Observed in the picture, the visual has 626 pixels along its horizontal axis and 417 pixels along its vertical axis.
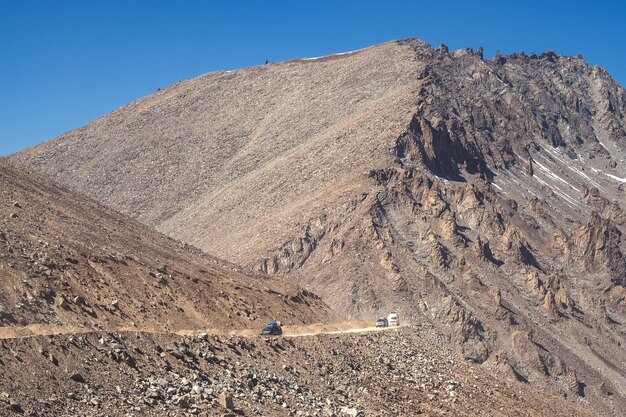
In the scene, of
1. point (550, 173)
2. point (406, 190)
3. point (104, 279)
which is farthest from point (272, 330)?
point (550, 173)

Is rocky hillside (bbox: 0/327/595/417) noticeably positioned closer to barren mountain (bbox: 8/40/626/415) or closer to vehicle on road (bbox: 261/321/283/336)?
vehicle on road (bbox: 261/321/283/336)

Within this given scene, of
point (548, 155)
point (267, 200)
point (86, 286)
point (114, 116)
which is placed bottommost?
point (86, 286)

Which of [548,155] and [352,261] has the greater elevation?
[548,155]

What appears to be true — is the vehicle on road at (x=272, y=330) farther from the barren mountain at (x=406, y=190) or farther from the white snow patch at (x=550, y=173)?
the white snow patch at (x=550, y=173)

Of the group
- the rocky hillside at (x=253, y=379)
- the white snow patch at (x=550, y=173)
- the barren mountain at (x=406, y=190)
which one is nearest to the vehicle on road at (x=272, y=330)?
the rocky hillside at (x=253, y=379)

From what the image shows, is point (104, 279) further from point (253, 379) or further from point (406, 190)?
point (406, 190)

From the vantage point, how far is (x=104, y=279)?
3234 cm

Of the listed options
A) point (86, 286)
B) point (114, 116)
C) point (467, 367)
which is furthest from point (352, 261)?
point (114, 116)

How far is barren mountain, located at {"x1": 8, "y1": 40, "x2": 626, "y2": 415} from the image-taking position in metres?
76.8

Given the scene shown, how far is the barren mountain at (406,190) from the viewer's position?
7681 cm

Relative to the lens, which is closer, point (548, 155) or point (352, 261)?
point (352, 261)

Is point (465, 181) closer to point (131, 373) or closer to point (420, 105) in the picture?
point (420, 105)

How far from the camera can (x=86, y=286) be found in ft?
101

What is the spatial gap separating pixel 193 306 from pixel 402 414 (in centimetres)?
1081
